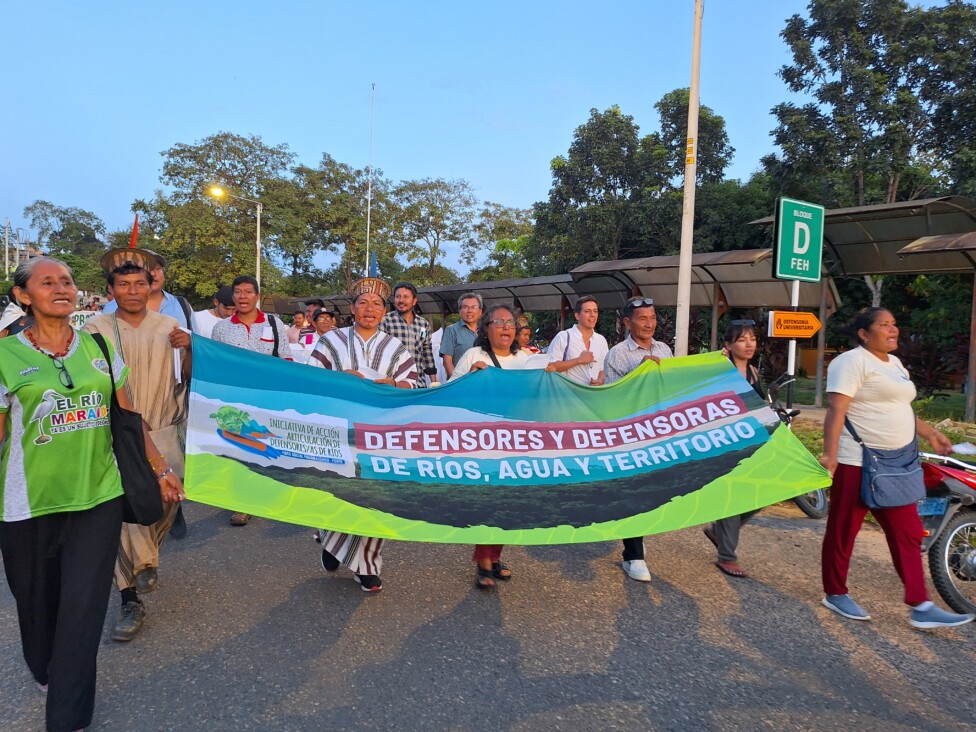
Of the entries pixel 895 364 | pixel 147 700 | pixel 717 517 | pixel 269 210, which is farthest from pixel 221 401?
pixel 269 210

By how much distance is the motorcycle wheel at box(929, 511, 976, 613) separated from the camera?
389cm

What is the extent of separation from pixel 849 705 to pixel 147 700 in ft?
9.59

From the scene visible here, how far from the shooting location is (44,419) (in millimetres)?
2631

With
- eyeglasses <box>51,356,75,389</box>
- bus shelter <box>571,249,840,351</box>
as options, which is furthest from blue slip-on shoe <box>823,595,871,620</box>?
bus shelter <box>571,249,840,351</box>

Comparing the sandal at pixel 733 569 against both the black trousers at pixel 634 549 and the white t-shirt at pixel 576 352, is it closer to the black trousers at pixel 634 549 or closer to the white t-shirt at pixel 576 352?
the black trousers at pixel 634 549

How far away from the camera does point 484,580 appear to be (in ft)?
13.9

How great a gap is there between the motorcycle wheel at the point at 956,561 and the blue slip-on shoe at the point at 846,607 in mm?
441

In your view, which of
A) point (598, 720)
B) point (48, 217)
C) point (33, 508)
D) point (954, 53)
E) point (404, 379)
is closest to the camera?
point (33, 508)

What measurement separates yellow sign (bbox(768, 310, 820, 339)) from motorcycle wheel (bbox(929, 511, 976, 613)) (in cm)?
288

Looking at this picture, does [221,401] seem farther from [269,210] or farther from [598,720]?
[269,210]

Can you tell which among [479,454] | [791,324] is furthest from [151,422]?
[791,324]

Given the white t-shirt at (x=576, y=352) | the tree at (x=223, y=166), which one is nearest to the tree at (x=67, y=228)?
the tree at (x=223, y=166)

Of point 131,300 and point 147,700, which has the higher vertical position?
point 131,300

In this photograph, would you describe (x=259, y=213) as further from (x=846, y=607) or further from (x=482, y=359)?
(x=846, y=607)
